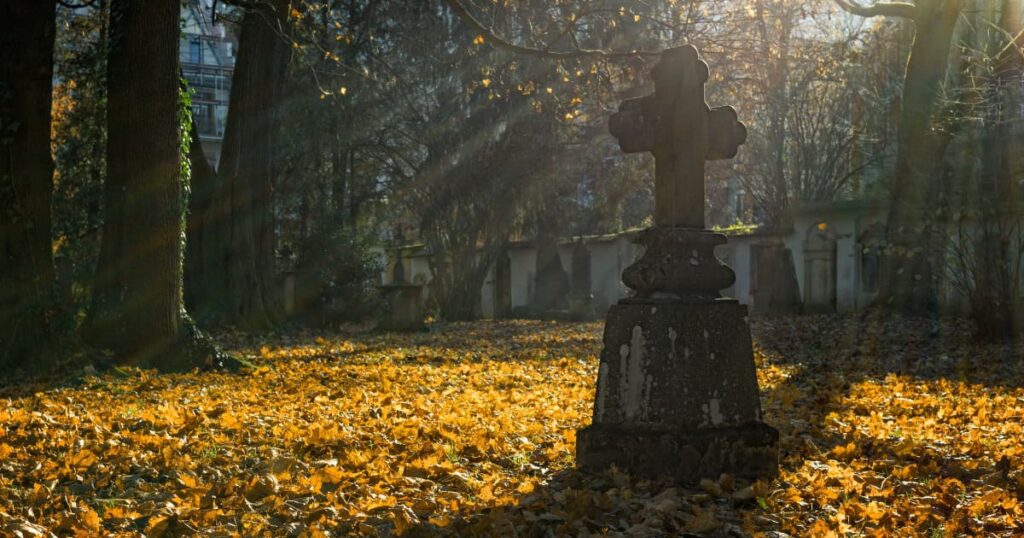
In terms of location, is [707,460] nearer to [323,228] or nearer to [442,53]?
[323,228]

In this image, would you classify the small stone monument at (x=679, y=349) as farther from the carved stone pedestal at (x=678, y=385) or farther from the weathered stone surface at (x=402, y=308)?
the weathered stone surface at (x=402, y=308)

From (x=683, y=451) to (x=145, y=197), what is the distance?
726 centimetres

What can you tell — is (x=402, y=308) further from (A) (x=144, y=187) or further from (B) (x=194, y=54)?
(B) (x=194, y=54)

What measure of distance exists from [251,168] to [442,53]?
9152 mm

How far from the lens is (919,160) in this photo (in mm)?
17625

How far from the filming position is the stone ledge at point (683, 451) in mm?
5328

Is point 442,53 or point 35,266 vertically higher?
point 442,53

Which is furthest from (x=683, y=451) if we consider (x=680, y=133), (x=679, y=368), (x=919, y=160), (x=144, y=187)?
(x=919, y=160)

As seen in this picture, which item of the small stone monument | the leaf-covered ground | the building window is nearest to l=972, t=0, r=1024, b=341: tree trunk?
the leaf-covered ground

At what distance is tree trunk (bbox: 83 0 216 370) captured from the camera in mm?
10625

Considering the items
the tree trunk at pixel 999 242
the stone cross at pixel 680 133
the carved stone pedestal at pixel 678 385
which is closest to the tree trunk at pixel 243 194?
the tree trunk at pixel 999 242

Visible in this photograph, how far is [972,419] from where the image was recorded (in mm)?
7555

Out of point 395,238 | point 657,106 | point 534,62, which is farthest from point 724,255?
point 657,106

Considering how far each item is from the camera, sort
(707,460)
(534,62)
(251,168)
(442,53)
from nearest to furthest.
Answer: (707,460)
(251,168)
(534,62)
(442,53)
